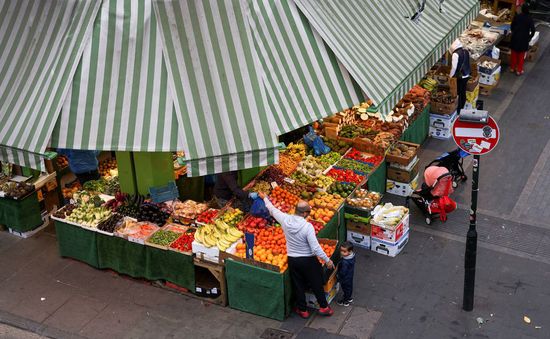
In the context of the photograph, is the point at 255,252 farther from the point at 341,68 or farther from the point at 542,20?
the point at 542,20

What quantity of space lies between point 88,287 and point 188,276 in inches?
71.4

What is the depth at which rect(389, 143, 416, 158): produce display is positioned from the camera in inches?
600

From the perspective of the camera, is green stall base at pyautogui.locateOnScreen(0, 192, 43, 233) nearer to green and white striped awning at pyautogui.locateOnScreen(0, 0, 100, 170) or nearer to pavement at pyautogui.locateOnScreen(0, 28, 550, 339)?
pavement at pyautogui.locateOnScreen(0, 28, 550, 339)

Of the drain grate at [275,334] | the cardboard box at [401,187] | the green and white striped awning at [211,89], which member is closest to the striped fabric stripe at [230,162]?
the green and white striped awning at [211,89]

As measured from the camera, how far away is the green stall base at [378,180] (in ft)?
48.2

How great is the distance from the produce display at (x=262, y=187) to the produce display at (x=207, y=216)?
91 cm

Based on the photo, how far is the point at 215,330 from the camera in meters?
11.9

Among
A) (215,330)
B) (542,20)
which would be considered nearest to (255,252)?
(215,330)

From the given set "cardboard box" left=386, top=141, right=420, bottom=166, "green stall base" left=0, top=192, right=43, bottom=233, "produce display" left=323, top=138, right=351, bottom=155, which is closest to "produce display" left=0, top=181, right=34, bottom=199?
"green stall base" left=0, top=192, right=43, bottom=233

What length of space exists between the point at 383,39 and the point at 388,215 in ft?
10.6

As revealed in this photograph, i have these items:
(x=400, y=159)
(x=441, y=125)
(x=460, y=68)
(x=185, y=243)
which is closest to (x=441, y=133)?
(x=441, y=125)

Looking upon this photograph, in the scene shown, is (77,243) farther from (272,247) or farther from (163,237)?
(272,247)

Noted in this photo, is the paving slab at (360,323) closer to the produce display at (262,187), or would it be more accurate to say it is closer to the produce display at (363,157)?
the produce display at (262,187)

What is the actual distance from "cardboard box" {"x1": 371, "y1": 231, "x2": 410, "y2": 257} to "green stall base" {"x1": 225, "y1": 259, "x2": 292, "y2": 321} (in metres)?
2.27
